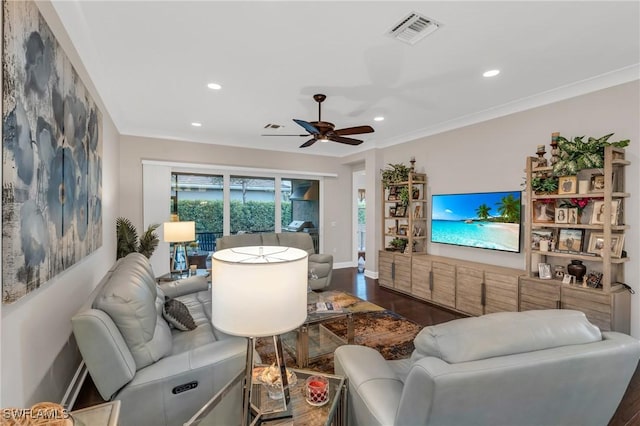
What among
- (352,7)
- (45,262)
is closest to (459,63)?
(352,7)

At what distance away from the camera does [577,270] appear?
3.09m

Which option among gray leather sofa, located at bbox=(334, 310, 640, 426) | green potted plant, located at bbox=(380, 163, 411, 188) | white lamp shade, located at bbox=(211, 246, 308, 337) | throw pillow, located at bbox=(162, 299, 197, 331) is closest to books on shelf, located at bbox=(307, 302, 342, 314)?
throw pillow, located at bbox=(162, 299, 197, 331)

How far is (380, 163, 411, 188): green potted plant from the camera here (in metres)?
5.11

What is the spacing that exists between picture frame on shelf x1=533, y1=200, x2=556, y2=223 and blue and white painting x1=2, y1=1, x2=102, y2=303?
427cm

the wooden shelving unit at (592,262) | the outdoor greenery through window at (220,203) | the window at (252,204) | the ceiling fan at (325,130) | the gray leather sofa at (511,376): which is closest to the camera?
the gray leather sofa at (511,376)

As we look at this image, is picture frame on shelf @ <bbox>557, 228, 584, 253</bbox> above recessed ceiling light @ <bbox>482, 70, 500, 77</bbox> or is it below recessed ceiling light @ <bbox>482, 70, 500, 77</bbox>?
below

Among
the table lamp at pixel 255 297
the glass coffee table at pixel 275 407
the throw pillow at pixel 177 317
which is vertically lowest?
the glass coffee table at pixel 275 407

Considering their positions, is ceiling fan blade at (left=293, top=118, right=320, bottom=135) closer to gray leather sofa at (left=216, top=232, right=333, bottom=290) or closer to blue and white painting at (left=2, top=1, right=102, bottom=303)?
blue and white painting at (left=2, top=1, right=102, bottom=303)

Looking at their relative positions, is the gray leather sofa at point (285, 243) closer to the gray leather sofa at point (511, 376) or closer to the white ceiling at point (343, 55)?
the white ceiling at point (343, 55)

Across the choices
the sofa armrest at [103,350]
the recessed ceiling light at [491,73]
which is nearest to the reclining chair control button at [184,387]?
the sofa armrest at [103,350]

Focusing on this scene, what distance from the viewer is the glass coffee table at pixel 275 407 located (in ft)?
4.45

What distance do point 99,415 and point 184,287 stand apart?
236 centimetres

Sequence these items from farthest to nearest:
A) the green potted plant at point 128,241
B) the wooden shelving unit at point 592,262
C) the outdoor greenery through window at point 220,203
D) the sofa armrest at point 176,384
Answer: the outdoor greenery through window at point 220,203 → the green potted plant at point 128,241 → the wooden shelving unit at point 592,262 → the sofa armrest at point 176,384

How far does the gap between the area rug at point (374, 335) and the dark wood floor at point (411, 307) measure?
0.26 metres
